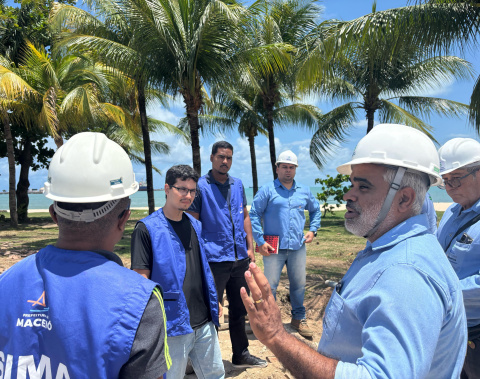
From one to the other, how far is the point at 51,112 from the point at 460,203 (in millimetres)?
14225

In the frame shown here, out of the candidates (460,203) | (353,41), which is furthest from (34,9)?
(460,203)

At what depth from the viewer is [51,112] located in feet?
45.9

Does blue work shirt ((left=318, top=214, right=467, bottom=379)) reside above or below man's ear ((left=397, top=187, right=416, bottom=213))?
below

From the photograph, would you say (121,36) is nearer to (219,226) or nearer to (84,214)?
(219,226)

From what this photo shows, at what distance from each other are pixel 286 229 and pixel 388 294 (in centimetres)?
385

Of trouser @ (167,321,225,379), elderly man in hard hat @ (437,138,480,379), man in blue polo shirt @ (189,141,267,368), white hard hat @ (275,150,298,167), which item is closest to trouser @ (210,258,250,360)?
man in blue polo shirt @ (189,141,267,368)

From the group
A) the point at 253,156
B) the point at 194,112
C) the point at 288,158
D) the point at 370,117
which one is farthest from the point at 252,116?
the point at 288,158

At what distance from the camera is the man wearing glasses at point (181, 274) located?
2.72 meters

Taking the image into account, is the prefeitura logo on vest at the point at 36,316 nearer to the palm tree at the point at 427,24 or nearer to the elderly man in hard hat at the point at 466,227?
the elderly man in hard hat at the point at 466,227

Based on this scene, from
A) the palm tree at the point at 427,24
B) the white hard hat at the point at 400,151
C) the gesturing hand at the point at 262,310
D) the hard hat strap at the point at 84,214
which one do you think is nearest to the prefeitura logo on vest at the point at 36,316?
the hard hat strap at the point at 84,214

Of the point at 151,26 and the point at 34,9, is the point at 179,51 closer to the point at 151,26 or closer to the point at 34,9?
the point at 151,26

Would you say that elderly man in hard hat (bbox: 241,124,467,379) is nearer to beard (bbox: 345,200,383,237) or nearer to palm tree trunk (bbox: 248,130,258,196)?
beard (bbox: 345,200,383,237)

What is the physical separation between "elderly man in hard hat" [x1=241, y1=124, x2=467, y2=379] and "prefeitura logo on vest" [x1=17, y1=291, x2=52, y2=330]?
26.1 inches

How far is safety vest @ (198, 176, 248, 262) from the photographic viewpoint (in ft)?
13.4
